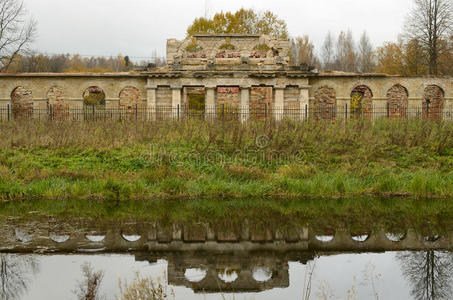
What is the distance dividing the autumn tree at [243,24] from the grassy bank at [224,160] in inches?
997

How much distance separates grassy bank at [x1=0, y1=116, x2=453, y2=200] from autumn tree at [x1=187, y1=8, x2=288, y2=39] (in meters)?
25.3

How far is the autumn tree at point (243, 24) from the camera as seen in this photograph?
39.6 meters

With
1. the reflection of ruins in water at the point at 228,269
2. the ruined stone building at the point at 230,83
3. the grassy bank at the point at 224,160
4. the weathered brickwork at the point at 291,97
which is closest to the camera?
the reflection of ruins in water at the point at 228,269

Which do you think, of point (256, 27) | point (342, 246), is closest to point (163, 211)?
point (342, 246)

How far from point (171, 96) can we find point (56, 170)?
14.1m

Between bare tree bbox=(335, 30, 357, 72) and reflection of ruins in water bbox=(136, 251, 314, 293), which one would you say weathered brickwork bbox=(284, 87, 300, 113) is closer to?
reflection of ruins in water bbox=(136, 251, 314, 293)

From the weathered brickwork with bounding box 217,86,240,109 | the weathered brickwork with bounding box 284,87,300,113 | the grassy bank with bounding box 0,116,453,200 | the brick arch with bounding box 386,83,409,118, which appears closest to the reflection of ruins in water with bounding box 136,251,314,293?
the grassy bank with bounding box 0,116,453,200

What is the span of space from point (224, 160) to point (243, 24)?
101 feet

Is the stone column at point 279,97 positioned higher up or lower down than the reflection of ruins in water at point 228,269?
higher up

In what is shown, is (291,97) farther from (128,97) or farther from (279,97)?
(128,97)

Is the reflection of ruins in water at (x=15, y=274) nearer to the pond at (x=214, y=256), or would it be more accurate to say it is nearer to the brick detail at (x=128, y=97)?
the pond at (x=214, y=256)

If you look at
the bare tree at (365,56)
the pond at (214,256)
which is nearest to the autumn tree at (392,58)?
the bare tree at (365,56)

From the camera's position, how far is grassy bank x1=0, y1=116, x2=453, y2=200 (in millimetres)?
10703

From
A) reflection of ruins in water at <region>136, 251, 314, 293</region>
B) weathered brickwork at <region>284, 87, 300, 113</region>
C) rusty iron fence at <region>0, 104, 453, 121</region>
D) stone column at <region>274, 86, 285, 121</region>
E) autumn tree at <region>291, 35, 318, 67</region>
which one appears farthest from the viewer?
autumn tree at <region>291, 35, 318, 67</region>
